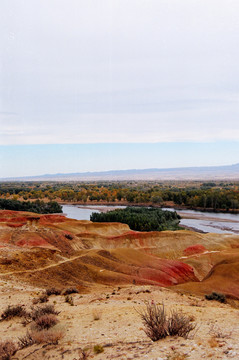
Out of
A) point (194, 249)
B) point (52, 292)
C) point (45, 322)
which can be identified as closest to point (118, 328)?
point (45, 322)

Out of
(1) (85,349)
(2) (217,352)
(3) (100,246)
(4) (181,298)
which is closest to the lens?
(2) (217,352)

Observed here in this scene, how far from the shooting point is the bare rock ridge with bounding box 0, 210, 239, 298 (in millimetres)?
23728

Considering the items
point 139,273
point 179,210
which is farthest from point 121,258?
point 179,210

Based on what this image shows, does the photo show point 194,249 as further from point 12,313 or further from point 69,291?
point 12,313

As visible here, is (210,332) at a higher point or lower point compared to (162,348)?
lower

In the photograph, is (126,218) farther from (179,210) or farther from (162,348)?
(162,348)

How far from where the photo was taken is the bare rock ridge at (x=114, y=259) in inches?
934

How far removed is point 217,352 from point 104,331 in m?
4.76

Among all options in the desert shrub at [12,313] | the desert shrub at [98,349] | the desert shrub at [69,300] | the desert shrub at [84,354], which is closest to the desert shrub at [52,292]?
the desert shrub at [69,300]

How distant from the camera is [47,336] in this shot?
9.70 m

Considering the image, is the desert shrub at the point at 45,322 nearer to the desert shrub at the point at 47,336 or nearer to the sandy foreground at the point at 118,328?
the sandy foreground at the point at 118,328

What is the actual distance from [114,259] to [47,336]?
2316cm

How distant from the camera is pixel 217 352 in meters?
7.70

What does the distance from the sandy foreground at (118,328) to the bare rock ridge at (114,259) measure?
417cm
